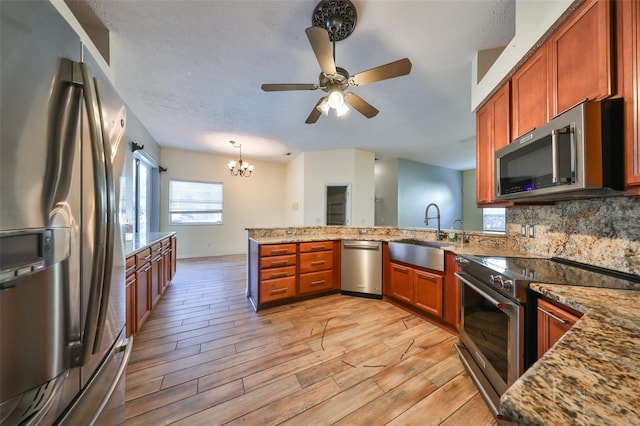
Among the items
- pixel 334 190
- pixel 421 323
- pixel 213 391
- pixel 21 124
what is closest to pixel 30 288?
pixel 21 124

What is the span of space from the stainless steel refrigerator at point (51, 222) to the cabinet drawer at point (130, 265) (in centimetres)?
130

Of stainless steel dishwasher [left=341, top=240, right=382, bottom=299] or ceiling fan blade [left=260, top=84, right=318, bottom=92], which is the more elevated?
ceiling fan blade [left=260, top=84, right=318, bottom=92]

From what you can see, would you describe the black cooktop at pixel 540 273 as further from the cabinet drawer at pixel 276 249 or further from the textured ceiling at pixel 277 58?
the cabinet drawer at pixel 276 249

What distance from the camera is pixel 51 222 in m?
0.59

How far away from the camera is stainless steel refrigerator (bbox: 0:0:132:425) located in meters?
0.50

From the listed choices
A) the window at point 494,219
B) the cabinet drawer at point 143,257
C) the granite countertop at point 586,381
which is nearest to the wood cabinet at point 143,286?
the cabinet drawer at point 143,257

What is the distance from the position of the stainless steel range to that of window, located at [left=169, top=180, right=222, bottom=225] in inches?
234

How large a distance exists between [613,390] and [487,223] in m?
8.54

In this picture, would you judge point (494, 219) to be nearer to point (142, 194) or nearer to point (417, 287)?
point (417, 287)

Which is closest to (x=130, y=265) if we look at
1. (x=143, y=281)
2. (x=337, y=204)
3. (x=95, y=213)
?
(x=143, y=281)

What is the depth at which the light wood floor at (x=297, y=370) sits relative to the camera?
1.39 metres

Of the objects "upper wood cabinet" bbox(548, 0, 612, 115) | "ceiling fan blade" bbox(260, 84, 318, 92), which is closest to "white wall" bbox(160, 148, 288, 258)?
"ceiling fan blade" bbox(260, 84, 318, 92)

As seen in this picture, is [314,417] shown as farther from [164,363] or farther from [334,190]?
[334,190]

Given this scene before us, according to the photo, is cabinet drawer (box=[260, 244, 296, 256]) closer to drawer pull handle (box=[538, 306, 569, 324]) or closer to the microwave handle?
drawer pull handle (box=[538, 306, 569, 324])
